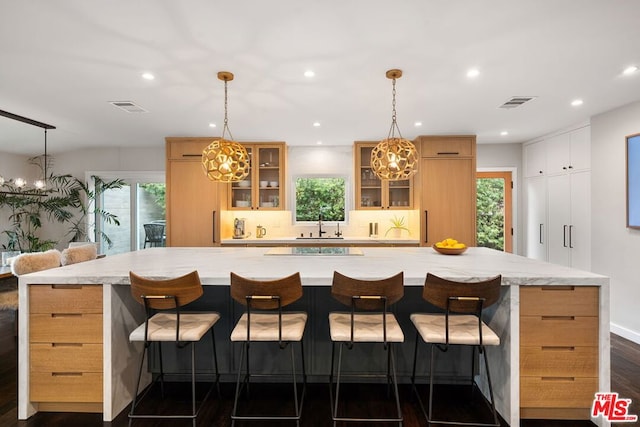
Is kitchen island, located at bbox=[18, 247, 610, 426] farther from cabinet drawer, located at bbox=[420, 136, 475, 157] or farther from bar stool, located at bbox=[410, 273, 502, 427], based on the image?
cabinet drawer, located at bbox=[420, 136, 475, 157]

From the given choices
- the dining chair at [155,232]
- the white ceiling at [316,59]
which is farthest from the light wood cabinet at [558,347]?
the dining chair at [155,232]

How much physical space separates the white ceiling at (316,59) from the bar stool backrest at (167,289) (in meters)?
1.60

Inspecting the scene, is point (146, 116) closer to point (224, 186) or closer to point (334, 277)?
point (224, 186)

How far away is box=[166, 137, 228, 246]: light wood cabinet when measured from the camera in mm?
5008

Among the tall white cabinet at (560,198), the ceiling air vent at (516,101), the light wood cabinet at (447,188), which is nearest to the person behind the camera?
the ceiling air vent at (516,101)

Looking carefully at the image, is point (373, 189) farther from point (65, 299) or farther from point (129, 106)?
point (65, 299)

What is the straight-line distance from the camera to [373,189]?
552cm

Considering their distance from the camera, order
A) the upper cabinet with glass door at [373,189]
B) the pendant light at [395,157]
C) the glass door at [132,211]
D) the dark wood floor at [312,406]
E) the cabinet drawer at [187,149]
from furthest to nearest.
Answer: the glass door at [132,211] < the upper cabinet with glass door at [373,189] < the cabinet drawer at [187,149] < the pendant light at [395,157] < the dark wood floor at [312,406]

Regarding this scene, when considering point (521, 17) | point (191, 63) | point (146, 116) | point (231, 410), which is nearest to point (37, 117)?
point (146, 116)

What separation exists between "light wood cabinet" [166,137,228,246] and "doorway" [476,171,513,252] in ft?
14.7

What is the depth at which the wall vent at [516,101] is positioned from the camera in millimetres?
3369

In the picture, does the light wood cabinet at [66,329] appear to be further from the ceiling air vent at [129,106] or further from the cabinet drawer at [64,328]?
the ceiling air vent at [129,106]

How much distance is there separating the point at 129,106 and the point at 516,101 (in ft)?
13.8

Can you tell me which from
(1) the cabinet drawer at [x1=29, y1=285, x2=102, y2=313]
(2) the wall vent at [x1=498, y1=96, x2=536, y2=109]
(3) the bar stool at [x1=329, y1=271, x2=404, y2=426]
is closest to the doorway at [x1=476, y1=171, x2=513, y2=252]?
(2) the wall vent at [x1=498, y1=96, x2=536, y2=109]
